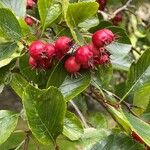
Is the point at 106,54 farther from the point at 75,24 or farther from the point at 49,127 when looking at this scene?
the point at 49,127

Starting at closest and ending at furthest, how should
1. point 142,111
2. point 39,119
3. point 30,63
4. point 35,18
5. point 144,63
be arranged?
point 39,119 < point 30,63 < point 144,63 < point 142,111 < point 35,18

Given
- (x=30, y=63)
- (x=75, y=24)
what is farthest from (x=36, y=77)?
(x=75, y=24)

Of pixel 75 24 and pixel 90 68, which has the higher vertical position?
pixel 75 24

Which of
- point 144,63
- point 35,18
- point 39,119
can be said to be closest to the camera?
point 39,119

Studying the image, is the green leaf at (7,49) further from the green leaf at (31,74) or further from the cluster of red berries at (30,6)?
the cluster of red berries at (30,6)

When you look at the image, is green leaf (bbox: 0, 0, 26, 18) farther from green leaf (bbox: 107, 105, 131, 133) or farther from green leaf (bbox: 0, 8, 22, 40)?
green leaf (bbox: 107, 105, 131, 133)

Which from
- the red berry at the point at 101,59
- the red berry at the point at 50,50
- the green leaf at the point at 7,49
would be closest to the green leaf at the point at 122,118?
the red berry at the point at 101,59

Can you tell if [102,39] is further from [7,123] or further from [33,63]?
[7,123]
